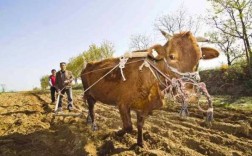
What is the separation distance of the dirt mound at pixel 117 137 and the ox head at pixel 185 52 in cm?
197

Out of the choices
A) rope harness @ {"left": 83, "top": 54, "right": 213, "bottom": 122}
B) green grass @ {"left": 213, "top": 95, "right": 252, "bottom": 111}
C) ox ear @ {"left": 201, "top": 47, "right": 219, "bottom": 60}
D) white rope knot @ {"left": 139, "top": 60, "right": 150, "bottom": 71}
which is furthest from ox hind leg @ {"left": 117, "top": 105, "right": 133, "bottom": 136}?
green grass @ {"left": 213, "top": 95, "right": 252, "bottom": 111}

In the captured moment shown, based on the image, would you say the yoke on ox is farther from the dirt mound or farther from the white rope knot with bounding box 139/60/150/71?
the dirt mound

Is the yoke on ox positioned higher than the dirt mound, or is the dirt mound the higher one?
the yoke on ox

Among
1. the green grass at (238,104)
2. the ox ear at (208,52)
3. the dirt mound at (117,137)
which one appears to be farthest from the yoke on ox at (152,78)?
the green grass at (238,104)

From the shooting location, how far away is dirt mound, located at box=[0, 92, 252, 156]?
6945 mm

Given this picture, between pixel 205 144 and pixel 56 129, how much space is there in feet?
14.9

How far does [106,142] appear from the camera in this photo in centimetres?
720

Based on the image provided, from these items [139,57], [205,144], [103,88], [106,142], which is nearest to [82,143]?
[106,142]

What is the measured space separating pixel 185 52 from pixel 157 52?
2.81ft

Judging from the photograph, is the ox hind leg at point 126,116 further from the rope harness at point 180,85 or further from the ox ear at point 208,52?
the ox ear at point 208,52

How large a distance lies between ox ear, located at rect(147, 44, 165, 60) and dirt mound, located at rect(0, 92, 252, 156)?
2.03 meters

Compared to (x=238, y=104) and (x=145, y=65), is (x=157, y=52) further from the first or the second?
(x=238, y=104)

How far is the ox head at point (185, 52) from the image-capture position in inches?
232

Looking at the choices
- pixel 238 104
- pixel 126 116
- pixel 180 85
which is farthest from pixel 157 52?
pixel 238 104
